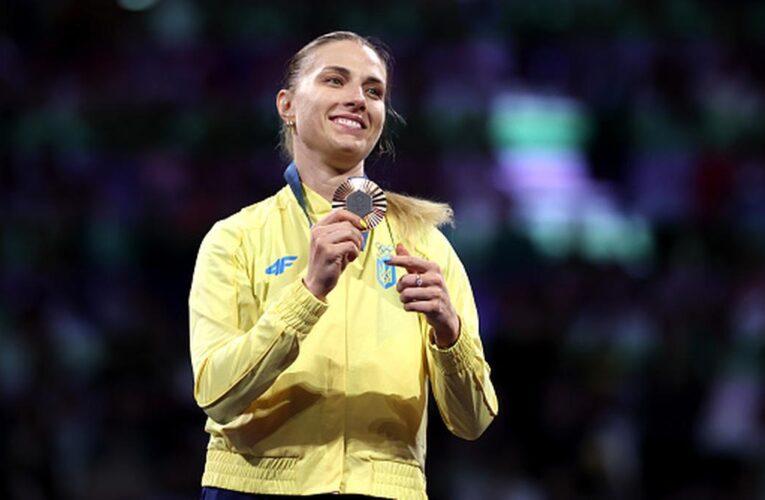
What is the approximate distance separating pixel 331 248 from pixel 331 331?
0.27 meters

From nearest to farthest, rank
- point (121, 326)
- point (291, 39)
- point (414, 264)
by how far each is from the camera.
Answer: point (414, 264) → point (121, 326) → point (291, 39)

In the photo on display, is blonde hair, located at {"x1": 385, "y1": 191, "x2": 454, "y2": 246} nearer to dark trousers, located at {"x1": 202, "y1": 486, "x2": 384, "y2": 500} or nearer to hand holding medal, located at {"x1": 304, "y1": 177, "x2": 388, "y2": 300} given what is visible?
hand holding medal, located at {"x1": 304, "y1": 177, "x2": 388, "y2": 300}

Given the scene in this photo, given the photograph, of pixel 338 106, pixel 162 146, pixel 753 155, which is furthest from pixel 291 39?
pixel 338 106

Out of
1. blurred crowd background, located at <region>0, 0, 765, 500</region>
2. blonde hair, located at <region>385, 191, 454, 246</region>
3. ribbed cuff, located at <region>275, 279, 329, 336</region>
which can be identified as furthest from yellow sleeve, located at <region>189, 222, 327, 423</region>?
blurred crowd background, located at <region>0, 0, 765, 500</region>

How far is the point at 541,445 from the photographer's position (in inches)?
248

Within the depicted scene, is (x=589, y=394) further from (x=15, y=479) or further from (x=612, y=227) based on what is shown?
(x=15, y=479)

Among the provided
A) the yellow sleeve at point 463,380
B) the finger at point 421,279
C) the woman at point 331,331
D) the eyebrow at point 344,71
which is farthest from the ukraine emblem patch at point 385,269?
the eyebrow at point 344,71

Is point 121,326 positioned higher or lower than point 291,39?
lower

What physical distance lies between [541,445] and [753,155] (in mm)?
2097

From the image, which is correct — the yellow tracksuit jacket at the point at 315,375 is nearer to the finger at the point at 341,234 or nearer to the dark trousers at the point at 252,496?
the dark trousers at the point at 252,496

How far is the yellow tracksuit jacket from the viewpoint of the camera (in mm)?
2811

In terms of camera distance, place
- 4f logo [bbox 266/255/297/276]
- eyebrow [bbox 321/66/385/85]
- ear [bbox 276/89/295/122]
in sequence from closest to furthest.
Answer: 1. 4f logo [bbox 266/255/297/276]
2. eyebrow [bbox 321/66/385/85]
3. ear [bbox 276/89/295/122]

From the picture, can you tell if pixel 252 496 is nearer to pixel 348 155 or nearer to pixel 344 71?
pixel 348 155

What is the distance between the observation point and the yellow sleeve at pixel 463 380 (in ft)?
9.42
